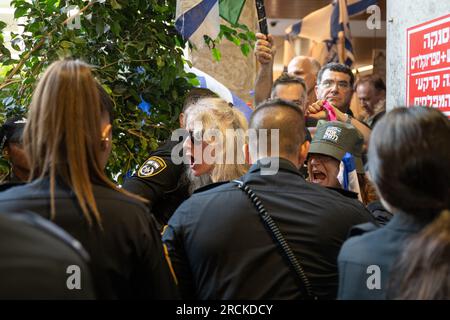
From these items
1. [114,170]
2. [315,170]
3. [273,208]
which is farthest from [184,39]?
[273,208]

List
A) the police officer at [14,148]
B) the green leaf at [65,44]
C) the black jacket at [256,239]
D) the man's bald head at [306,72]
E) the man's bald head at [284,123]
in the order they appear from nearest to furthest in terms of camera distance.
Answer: the black jacket at [256,239] → the man's bald head at [284,123] → the police officer at [14,148] → the green leaf at [65,44] → the man's bald head at [306,72]

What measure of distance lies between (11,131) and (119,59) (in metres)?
0.81

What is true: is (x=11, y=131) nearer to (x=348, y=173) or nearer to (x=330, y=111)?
(x=348, y=173)

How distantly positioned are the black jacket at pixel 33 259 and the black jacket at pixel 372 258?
1.05 metres

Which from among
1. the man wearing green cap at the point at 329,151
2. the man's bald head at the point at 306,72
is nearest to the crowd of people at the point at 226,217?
the man wearing green cap at the point at 329,151

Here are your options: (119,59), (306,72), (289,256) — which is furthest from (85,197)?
(306,72)

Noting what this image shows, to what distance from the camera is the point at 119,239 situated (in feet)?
7.02

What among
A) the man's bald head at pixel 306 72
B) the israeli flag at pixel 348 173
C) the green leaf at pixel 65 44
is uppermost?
the green leaf at pixel 65 44

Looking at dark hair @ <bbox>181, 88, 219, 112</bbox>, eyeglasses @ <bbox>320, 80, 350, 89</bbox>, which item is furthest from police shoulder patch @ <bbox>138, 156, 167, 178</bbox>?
eyeglasses @ <bbox>320, 80, 350, 89</bbox>

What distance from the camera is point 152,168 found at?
12.6 feet

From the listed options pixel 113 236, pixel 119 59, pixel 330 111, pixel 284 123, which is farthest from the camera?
pixel 330 111

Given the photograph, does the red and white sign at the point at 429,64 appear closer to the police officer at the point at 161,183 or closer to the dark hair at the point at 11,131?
the police officer at the point at 161,183

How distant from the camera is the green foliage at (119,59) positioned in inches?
161

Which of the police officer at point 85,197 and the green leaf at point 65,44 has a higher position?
the green leaf at point 65,44
